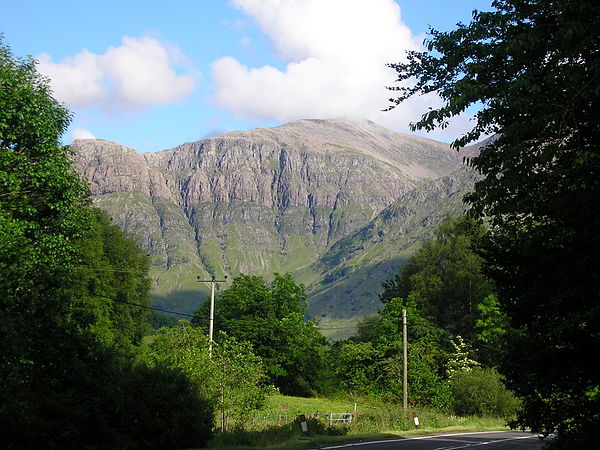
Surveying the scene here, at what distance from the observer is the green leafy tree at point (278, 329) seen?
68.7 m

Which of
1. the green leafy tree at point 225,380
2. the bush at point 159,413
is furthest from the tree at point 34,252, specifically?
the green leafy tree at point 225,380

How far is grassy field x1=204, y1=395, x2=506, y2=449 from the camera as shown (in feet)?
75.3

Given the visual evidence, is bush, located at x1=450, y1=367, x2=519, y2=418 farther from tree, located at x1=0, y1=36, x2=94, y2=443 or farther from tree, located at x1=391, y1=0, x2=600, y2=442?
tree, located at x1=391, y1=0, x2=600, y2=442

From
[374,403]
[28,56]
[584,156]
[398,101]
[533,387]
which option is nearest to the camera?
[584,156]

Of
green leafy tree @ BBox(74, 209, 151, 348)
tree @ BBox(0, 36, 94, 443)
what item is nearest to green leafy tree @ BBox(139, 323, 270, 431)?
→ tree @ BBox(0, 36, 94, 443)

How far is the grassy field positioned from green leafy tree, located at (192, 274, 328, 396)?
77.3 feet

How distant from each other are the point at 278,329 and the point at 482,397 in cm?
2990

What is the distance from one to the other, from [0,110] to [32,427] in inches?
535

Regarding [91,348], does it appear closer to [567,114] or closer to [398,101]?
[398,101]

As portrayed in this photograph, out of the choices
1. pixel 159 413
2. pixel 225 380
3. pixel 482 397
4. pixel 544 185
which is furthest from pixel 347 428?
pixel 544 185

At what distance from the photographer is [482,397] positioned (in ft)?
144

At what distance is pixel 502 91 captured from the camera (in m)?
12.3

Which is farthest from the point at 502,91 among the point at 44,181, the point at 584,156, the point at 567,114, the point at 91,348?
the point at 44,181

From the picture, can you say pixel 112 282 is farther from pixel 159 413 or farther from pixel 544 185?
pixel 544 185
